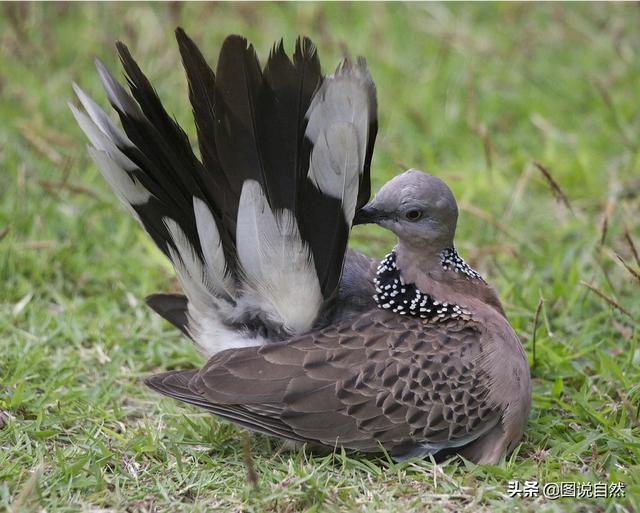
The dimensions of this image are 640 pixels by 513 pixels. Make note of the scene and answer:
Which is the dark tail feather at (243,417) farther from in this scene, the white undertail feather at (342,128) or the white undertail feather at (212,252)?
the white undertail feather at (342,128)

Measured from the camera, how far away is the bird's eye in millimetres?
3762

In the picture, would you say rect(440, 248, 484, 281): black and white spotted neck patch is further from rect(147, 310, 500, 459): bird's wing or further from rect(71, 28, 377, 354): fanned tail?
rect(71, 28, 377, 354): fanned tail

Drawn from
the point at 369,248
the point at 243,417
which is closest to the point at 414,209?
the point at 243,417

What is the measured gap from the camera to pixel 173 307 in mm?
4309

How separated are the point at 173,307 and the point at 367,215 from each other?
3.59 feet

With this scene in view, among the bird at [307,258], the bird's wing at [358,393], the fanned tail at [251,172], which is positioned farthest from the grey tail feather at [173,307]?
the bird's wing at [358,393]

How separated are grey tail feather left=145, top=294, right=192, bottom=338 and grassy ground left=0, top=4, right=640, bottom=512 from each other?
1.20 ft

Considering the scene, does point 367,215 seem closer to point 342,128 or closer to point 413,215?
point 413,215

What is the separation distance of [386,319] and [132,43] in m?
4.04

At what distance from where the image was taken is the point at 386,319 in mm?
3844

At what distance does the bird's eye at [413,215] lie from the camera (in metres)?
3.76

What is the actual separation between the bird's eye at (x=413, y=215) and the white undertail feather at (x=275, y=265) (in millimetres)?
432

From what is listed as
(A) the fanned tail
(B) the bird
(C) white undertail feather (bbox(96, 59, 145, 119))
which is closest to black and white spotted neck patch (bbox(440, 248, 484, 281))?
(B) the bird

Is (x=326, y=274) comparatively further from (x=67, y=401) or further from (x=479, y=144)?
(x=479, y=144)
